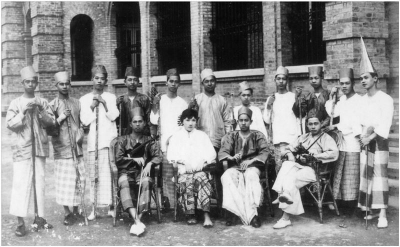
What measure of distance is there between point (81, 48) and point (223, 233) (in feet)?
39.5

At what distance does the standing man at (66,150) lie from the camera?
241 inches

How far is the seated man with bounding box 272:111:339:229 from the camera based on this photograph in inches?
225

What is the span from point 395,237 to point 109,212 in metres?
3.56

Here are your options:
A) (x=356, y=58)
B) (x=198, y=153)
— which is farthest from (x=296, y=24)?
(x=198, y=153)

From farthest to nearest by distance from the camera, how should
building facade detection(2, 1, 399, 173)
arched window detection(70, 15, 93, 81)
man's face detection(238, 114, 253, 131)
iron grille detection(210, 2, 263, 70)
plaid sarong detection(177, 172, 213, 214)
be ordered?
arched window detection(70, 15, 93, 81)
iron grille detection(210, 2, 263, 70)
building facade detection(2, 1, 399, 173)
man's face detection(238, 114, 253, 131)
plaid sarong detection(177, 172, 213, 214)

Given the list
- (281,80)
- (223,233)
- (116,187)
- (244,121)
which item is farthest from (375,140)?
(116,187)

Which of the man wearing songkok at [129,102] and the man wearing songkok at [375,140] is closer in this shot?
the man wearing songkok at [375,140]

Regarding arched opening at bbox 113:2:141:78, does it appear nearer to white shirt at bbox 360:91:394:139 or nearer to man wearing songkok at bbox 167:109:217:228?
man wearing songkok at bbox 167:109:217:228

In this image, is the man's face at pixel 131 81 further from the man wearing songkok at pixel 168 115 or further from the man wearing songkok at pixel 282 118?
the man wearing songkok at pixel 282 118

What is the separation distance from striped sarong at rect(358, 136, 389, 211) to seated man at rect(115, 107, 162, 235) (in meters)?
2.55

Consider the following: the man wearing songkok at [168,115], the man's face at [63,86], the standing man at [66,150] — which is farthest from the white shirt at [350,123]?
the man's face at [63,86]

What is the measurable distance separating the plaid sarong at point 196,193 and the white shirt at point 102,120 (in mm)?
1235

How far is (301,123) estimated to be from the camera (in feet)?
21.2

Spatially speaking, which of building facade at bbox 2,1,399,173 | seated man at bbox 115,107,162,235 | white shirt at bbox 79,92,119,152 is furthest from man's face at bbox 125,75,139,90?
building facade at bbox 2,1,399,173
